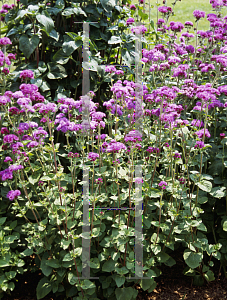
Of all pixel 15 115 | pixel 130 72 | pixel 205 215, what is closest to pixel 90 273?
pixel 205 215

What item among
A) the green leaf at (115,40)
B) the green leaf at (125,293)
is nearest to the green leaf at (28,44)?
the green leaf at (115,40)

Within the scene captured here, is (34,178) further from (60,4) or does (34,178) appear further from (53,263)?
(60,4)

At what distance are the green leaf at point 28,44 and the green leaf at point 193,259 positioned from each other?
2871mm

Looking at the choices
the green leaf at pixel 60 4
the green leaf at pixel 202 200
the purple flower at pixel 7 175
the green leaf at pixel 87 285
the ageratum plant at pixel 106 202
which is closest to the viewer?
the green leaf at pixel 87 285

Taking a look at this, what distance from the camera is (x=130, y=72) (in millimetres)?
4199

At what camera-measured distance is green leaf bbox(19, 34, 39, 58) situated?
3.77 metres

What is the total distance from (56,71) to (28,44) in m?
0.48

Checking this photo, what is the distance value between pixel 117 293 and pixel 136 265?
307 millimetres

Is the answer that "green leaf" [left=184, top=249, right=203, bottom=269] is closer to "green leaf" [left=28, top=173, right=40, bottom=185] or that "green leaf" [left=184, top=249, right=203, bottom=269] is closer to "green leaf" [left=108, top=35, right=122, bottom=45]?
"green leaf" [left=28, top=173, right=40, bottom=185]

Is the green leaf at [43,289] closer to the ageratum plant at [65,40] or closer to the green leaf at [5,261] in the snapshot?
the green leaf at [5,261]

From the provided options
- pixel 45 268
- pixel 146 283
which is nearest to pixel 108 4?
pixel 45 268

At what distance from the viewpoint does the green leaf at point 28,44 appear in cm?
377

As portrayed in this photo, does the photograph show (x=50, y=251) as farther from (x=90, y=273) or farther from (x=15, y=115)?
(x=15, y=115)

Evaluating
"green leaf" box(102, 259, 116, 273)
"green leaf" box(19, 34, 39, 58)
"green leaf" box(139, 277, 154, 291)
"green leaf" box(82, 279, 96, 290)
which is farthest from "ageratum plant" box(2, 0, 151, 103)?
"green leaf" box(139, 277, 154, 291)
